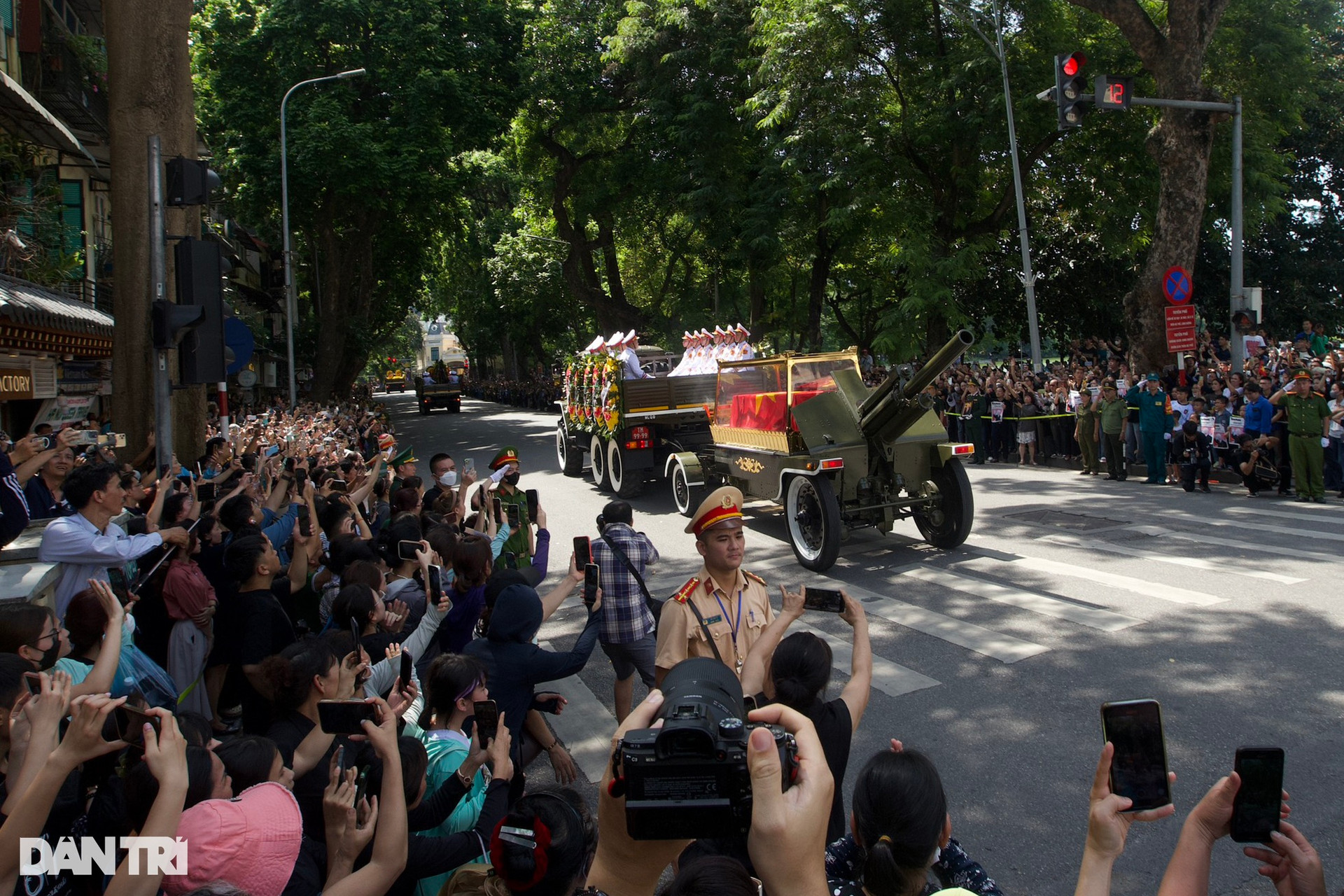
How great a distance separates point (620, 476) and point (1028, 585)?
311 inches

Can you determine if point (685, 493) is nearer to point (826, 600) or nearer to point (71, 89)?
point (826, 600)

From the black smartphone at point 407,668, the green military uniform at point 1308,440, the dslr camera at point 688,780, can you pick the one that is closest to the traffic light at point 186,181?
the black smartphone at point 407,668

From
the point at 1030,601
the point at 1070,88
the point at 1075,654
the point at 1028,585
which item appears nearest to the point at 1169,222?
the point at 1070,88

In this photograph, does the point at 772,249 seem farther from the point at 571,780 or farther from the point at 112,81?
the point at 571,780

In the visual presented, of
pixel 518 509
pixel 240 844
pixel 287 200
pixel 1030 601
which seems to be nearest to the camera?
pixel 240 844

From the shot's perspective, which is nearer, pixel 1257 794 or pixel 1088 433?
pixel 1257 794

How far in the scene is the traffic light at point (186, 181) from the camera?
7.28 m

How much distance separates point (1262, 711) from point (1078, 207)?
20152 mm

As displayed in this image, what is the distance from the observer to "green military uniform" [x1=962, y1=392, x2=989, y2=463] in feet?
62.2

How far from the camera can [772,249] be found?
24.8 m

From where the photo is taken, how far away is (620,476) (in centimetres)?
1554

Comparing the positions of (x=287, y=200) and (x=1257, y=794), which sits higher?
(x=287, y=200)

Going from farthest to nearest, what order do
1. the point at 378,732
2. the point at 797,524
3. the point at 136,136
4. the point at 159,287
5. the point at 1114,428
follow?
the point at 1114,428
the point at 797,524
the point at 136,136
the point at 159,287
the point at 378,732

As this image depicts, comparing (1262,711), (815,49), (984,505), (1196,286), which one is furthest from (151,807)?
(1196,286)
